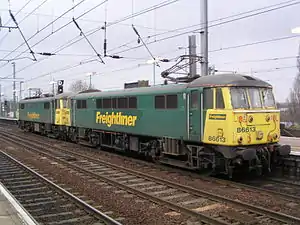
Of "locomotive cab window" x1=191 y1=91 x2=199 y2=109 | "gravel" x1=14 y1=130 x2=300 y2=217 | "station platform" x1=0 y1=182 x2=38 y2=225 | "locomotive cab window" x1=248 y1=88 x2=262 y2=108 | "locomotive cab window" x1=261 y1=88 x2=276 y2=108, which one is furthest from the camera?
"locomotive cab window" x1=191 y1=91 x2=199 y2=109

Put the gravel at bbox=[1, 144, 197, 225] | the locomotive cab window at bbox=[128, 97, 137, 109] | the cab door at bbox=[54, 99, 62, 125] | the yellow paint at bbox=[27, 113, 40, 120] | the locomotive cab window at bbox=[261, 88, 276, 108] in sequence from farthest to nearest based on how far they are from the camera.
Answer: the yellow paint at bbox=[27, 113, 40, 120]
the cab door at bbox=[54, 99, 62, 125]
the locomotive cab window at bbox=[128, 97, 137, 109]
the locomotive cab window at bbox=[261, 88, 276, 108]
the gravel at bbox=[1, 144, 197, 225]

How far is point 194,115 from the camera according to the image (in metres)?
13.4

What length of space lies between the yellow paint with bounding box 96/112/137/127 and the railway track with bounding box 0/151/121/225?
195 inches

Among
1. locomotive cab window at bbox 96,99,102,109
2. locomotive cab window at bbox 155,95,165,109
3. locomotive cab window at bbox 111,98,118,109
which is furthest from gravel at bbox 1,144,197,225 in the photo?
locomotive cab window at bbox 96,99,102,109

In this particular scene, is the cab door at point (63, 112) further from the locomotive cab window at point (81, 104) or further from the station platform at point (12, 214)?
the station platform at point (12, 214)

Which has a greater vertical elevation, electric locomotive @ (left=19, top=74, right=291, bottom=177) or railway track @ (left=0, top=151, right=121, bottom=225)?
electric locomotive @ (left=19, top=74, right=291, bottom=177)

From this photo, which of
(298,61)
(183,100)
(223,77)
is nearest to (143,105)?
(183,100)

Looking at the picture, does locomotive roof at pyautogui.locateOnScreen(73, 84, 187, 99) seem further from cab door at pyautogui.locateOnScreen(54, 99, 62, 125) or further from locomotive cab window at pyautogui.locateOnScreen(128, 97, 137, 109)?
cab door at pyautogui.locateOnScreen(54, 99, 62, 125)

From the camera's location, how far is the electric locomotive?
1214 centimetres

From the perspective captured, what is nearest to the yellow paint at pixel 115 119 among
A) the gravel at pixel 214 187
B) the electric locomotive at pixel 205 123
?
the electric locomotive at pixel 205 123

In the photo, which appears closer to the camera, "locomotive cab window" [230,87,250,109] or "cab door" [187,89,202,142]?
"locomotive cab window" [230,87,250,109]

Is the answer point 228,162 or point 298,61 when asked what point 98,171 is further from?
point 298,61

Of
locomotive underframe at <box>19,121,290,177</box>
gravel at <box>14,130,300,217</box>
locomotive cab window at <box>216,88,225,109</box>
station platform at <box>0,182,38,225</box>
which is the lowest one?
gravel at <box>14,130,300,217</box>

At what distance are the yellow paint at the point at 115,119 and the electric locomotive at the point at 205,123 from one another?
0.04 meters
